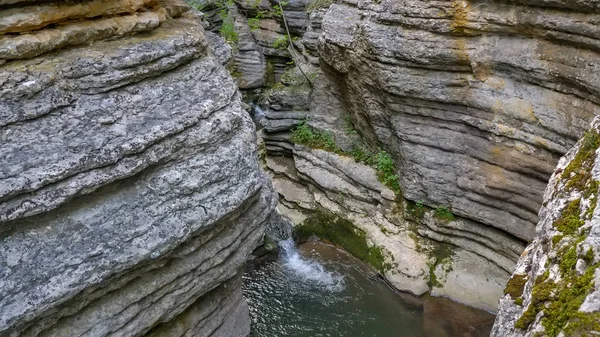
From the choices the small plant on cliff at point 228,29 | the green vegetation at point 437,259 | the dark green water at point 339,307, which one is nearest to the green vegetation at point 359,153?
the green vegetation at point 437,259

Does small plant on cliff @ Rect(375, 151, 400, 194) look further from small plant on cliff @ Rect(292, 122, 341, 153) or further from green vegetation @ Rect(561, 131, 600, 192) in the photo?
green vegetation @ Rect(561, 131, 600, 192)

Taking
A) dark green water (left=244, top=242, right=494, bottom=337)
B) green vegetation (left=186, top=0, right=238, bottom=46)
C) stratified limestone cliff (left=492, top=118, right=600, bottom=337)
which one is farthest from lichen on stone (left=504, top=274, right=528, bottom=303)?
green vegetation (left=186, top=0, right=238, bottom=46)

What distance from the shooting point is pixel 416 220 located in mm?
9633

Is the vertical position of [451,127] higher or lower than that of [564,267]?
lower

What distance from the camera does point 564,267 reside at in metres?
2.99

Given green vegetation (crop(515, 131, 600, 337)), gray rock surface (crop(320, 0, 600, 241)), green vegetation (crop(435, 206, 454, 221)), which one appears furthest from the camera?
green vegetation (crop(435, 206, 454, 221))

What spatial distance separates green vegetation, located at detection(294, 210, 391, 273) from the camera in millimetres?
9688

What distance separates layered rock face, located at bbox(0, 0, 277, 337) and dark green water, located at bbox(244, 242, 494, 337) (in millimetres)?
2809

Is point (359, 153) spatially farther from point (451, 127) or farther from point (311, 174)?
point (451, 127)

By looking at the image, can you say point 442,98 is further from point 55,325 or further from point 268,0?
point 268,0

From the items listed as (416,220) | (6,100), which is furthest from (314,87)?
(6,100)

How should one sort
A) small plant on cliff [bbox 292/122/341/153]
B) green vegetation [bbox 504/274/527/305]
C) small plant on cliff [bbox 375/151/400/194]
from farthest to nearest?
small plant on cliff [bbox 292/122/341/153]
small plant on cliff [bbox 375/151/400/194]
green vegetation [bbox 504/274/527/305]

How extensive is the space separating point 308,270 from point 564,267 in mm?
7128

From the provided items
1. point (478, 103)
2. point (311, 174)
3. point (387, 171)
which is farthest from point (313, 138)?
point (478, 103)
